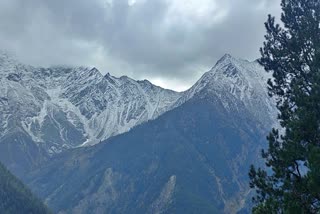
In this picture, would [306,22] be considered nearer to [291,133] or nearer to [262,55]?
[262,55]

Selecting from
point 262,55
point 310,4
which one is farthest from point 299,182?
point 310,4

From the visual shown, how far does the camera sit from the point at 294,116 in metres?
43.8

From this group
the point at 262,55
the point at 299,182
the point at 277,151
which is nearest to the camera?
the point at 299,182

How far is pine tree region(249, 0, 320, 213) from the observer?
3903cm

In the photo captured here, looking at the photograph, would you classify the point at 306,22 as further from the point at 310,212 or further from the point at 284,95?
the point at 310,212

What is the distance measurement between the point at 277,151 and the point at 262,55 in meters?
10.6

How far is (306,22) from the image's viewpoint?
154 ft

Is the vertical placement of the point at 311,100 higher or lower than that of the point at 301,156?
higher

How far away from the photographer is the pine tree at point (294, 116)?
1537 inches

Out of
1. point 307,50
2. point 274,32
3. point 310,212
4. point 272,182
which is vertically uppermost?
point 274,32

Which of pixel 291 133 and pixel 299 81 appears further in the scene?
pixel 299 81

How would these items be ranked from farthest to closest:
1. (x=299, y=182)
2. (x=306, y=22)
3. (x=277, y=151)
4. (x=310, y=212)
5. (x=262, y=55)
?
(x=262, y=55) < (x=306, y=22) < (x=277, y=151) < (x=299, y=182) < (x=310, y=212)

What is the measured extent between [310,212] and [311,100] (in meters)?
8.59

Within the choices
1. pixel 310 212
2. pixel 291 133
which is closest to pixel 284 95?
pixel 291 133
